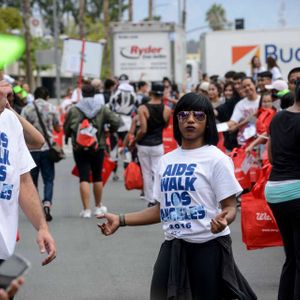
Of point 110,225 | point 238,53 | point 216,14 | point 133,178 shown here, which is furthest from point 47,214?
point 216,14

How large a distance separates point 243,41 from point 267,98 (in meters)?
18.2

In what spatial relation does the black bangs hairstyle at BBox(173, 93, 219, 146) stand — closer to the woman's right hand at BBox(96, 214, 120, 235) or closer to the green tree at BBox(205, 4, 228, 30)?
the woman's right hand at BBox(96, 214, 120, 235)

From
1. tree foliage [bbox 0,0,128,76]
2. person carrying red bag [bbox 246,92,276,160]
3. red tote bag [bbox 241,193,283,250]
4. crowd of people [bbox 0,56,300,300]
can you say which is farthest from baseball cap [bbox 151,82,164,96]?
tree foliage [bbox 0,0,128,76]

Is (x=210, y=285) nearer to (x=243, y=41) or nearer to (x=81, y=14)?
(x=243, y=41)

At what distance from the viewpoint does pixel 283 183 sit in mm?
6133

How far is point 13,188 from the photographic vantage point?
4602mm

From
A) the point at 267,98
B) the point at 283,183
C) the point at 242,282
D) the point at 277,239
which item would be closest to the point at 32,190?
the point at 242,282

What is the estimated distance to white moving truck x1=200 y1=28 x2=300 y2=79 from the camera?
93.1ft

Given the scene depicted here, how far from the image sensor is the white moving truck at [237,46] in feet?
93.1

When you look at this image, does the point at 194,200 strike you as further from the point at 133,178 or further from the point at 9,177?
the point at 133,178

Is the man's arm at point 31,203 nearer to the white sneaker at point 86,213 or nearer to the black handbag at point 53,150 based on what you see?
the black handbag at point 53,150

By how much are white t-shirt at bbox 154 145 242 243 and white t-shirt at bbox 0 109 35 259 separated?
919 mm

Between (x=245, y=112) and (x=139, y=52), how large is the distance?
19.6 meters

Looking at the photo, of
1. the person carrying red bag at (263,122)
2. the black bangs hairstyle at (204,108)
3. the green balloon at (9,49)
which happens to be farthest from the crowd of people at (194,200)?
the person carrying red bag at (263,122)
